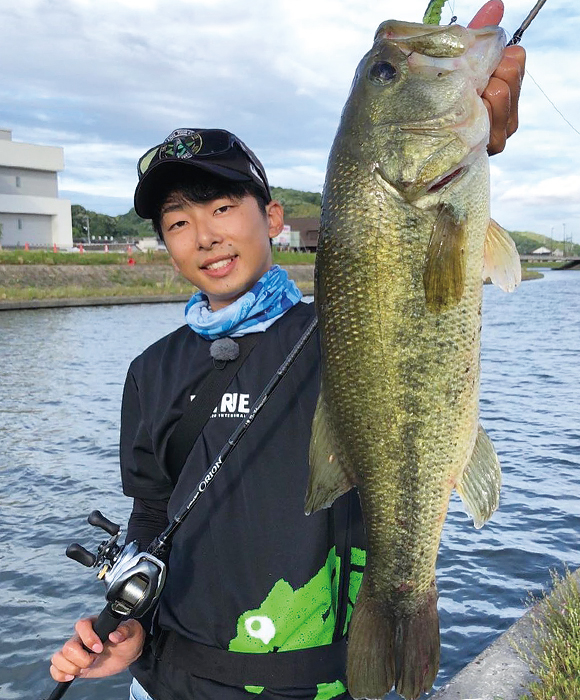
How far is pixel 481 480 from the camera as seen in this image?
83.7 inches

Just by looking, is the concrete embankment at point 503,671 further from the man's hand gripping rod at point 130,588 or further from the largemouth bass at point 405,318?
the man's hand gripping rod at point 130,588

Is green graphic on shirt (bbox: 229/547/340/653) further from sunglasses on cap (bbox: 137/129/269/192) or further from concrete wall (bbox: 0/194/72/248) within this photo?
concrete wall (bbox: 0/194/72/248)

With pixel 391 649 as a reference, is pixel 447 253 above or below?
above

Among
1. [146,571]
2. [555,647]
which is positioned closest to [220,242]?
[146,571]

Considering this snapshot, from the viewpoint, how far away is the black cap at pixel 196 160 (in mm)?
2506

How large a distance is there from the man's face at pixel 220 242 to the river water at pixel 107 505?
440 cm

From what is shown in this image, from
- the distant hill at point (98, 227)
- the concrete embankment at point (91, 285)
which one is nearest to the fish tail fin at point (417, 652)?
the concrete embankment at point (91, 285)

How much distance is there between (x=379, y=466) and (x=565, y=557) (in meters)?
6.17

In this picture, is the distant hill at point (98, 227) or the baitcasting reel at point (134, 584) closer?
the baitcasting reel at point (134, 584)

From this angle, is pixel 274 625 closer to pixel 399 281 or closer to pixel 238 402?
pixel 238 402

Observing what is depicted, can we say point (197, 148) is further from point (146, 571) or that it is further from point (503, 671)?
point (503, 671)

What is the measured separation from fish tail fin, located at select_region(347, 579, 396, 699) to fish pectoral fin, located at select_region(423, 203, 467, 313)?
949 millimetres

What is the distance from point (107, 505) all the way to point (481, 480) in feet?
25.0

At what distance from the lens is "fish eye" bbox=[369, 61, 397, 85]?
2018 mm
